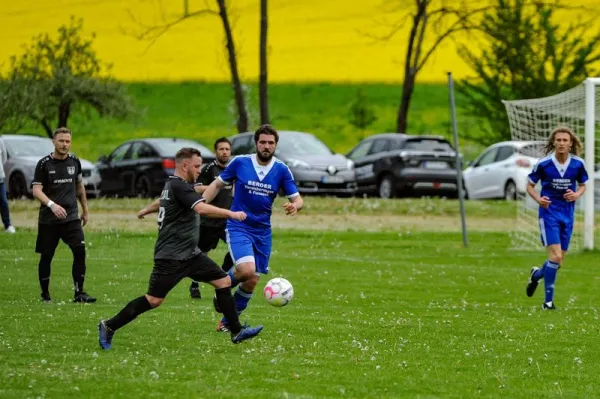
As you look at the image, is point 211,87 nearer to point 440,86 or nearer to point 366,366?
point 440,86

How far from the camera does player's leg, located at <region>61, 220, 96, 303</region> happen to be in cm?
1505

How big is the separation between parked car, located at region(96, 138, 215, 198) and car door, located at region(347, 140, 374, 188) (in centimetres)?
439

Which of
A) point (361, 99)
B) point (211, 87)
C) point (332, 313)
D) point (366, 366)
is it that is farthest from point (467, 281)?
point (211, 87)

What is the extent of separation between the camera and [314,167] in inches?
1357

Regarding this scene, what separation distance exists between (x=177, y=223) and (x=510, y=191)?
23.7 meters

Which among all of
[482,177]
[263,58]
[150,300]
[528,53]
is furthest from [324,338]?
[528,53]

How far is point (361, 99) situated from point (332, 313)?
184ft

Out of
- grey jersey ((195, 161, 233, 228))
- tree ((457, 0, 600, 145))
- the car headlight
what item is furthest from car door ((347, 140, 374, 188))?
grey jersey ((195, 161, 233, 228))

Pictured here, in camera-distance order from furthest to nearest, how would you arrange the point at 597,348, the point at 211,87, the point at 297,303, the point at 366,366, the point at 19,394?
the point at 211,87, the point at 297,303, the point at 597,348, the point at 366,366, the point at 19,394

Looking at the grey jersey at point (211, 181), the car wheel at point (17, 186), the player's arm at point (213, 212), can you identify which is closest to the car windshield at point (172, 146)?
the car wheel at point (17, 186)

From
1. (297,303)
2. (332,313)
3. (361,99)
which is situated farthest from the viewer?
(361,99)

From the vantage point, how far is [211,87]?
3979 inches

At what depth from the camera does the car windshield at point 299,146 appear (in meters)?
35.2

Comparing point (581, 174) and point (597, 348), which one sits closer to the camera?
point (597, 348)
